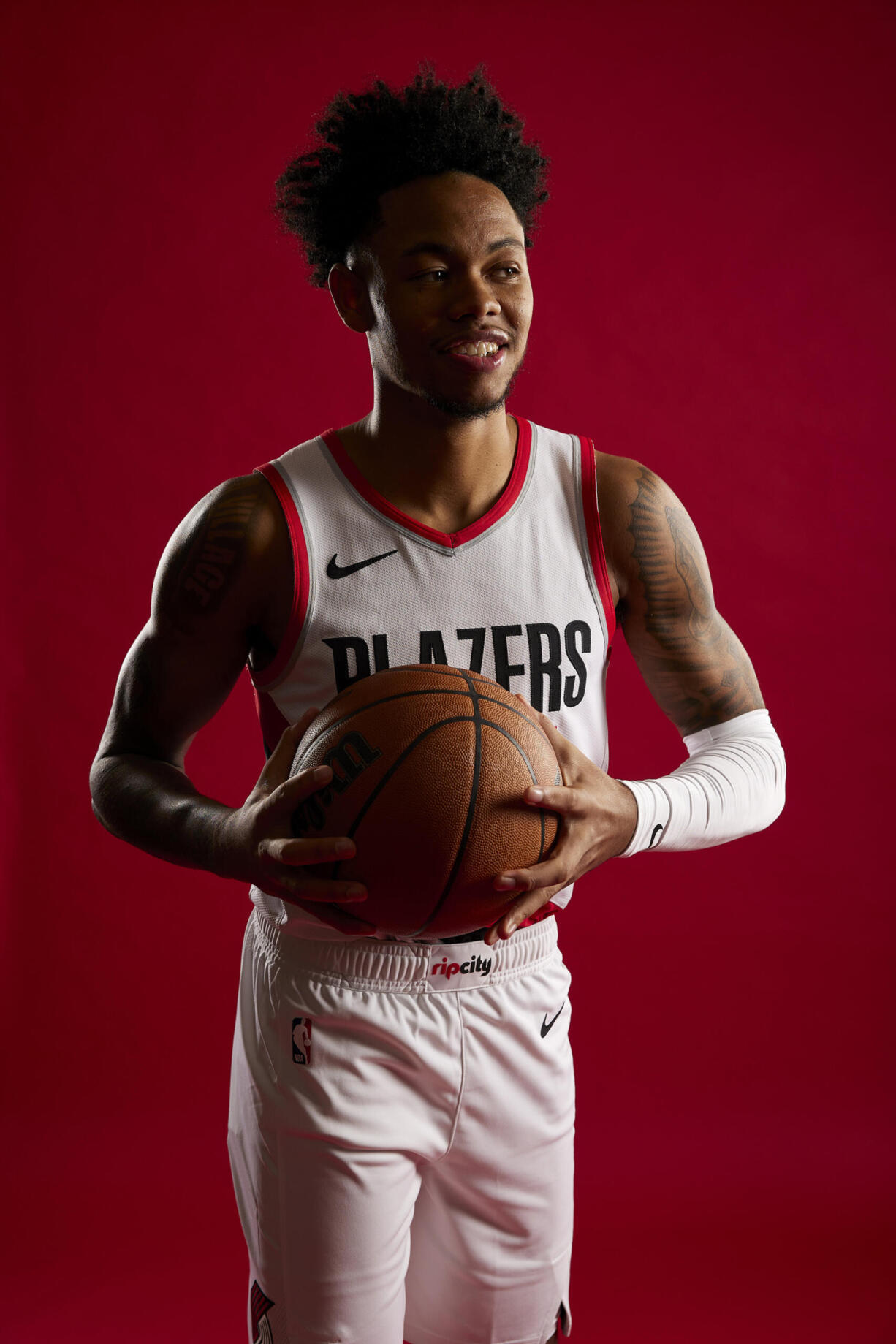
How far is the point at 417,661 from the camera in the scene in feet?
5.85

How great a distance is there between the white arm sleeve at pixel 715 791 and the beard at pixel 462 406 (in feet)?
1.86

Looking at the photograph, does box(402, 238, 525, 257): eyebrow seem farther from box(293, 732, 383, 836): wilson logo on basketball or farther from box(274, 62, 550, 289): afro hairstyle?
box(293, 732, 383, 836): wilson logo on basketball

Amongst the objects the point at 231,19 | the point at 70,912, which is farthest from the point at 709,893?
the point at 231,19

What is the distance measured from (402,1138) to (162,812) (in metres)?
0.53

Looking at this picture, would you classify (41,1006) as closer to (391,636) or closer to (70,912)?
(70,912)

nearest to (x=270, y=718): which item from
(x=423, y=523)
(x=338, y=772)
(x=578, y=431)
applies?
(x=423, y=523)

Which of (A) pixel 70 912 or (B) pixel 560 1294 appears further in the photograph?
(A) pixel 70 912

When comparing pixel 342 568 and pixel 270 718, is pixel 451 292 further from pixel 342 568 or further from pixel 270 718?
pixel 270 718

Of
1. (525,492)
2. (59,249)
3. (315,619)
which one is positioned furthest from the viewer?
(59,249)

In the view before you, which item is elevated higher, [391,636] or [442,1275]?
[391,636]

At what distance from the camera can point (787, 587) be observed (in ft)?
11.1

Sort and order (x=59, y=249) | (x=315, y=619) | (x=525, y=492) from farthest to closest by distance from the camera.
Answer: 1. (x=59, y=249)
2. (x=525, y=492)
3. (x=315, y=619)

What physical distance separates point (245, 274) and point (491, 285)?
166cm

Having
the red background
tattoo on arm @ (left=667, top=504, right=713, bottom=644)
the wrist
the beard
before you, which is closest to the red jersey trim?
the beard
